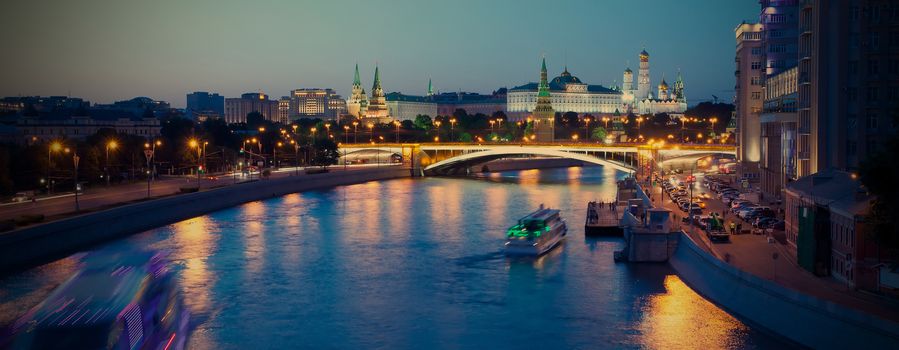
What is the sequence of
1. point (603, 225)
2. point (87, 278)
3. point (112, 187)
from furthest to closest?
point (112, 187)
point (603, 225)
point (87, 278)

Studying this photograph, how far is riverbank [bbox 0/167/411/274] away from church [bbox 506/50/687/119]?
88.3m

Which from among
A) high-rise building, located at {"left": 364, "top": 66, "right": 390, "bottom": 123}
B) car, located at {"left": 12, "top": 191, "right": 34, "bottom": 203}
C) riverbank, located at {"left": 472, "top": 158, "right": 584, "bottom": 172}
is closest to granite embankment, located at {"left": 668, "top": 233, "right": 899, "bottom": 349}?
car, located at {"left": 12, "top": 191, "right": 34, "bottom": 203}

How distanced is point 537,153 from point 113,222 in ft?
95.5

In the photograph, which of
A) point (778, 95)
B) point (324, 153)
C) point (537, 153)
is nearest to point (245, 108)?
point (324, 153)

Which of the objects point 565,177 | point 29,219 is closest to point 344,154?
point 565,177

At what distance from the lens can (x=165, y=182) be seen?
4059 cm

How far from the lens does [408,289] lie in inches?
738

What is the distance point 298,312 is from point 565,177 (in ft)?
132

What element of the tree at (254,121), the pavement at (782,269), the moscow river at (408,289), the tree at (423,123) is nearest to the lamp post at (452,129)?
the tree at (423,123)

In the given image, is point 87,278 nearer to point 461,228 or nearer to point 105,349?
point 105,349

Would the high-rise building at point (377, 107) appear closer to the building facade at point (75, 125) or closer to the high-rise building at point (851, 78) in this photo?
the building facade at point (75, 125)

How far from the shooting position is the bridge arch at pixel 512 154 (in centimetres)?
4862

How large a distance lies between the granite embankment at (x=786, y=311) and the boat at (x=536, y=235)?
5055 mm

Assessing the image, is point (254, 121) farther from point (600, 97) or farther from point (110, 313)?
point (110, 313)
